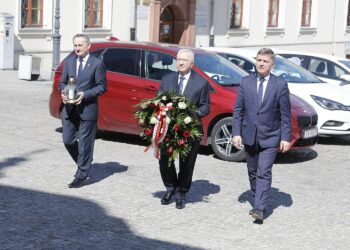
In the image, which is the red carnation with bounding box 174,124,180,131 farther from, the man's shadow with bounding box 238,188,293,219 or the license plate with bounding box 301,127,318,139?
the license plate with bounding box 301,127,318,139

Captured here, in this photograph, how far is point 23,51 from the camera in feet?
80.7

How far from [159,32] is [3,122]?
17.7 meters

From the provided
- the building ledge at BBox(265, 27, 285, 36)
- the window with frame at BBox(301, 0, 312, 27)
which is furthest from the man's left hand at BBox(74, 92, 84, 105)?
the window with frame at BBox(301, 0, 312, 27)

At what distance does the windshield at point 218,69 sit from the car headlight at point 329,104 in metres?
1.77

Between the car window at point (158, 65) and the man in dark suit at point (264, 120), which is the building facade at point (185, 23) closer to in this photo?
the car window at point (158, 65)

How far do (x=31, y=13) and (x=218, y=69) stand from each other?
1387cm

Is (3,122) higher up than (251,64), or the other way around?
(251,64)

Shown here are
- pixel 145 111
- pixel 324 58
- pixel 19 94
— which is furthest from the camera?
pixel 19 94

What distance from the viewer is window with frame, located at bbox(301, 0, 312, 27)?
129ft

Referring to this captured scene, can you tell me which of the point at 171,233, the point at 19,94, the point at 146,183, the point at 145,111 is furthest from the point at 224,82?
the point at 19,94

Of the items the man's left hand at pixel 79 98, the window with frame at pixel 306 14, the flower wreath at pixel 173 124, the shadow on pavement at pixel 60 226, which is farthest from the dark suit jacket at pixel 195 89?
the window with frame at pixel 306 14

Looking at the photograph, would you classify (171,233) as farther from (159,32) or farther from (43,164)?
(159,32)

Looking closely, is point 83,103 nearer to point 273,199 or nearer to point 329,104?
point 273,199

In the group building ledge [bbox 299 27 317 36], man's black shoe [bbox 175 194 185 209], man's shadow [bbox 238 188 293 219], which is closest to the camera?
man's black shoe [bbox 175 194 185 209]
